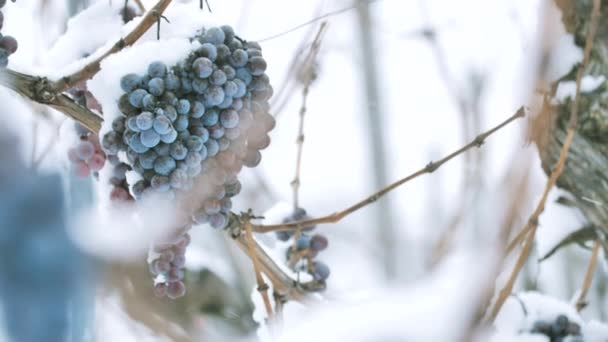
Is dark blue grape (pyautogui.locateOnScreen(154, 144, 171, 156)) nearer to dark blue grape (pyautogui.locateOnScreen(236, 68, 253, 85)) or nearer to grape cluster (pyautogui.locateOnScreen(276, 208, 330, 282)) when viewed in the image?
dark blue grape (pyautogui.locateOnScreen(236, 68, 253, 85))

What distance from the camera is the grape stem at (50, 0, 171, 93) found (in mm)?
784

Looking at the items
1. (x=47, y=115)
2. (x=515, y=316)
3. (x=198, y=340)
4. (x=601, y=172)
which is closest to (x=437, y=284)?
(x=515, y=316)

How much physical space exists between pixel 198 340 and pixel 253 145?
61cm

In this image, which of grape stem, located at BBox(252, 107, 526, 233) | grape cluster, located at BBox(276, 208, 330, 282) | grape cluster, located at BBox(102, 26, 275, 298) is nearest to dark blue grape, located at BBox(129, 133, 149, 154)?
grape cluster, located at BBox(102, 26, 275, 298)

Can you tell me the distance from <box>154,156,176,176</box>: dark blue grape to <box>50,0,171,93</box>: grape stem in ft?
0.40

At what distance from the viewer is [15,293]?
0.86 meters

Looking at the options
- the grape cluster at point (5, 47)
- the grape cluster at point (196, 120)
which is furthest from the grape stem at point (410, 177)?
the grape cluster at point (5, 47)

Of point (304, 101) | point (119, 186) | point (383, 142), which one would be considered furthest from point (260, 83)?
point (383, 142)

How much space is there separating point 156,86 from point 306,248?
520mm

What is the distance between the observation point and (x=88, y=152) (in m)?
0.99

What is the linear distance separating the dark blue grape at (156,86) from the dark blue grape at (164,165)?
69 millimetres

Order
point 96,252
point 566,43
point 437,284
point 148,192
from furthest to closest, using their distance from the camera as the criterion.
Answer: point 566,43
point 96,252
point 437,284
point 148,192

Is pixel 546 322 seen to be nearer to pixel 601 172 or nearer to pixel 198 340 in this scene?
pixel 601 172

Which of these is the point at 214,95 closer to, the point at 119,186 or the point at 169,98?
the point at 169,98
